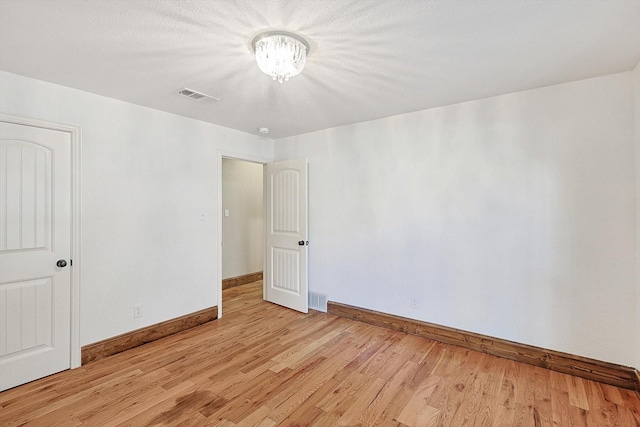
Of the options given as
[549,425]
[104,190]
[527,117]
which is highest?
[527,117]

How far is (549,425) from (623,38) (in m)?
2.48

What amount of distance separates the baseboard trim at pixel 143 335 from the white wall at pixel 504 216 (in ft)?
5.72

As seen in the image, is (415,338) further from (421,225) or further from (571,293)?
(571,293)

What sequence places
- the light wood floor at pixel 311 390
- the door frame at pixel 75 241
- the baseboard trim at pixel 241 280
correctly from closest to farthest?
the light wood floor at pixel 311 390 < the door frame at pixel 75 241 < the baseboard trim at pixel 241 280

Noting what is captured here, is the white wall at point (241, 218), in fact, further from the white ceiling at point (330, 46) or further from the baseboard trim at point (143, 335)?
the white ceiling at point (330, 46)

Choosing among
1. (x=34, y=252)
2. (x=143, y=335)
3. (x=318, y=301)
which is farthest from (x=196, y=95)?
(x=318, y=301)

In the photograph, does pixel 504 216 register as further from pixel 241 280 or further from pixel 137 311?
pixel 241 280

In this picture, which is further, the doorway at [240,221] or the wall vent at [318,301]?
the doorway at [240,221]

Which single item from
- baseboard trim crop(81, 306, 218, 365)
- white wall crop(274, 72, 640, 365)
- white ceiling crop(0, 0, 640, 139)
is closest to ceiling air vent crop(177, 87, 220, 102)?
white ceiling crop(0, 0, 640, 139)

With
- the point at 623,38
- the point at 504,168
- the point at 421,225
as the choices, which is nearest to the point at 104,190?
the point at 421,225

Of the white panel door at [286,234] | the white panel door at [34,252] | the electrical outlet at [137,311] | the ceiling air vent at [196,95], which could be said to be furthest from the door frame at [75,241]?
the white panel door at [286,234]

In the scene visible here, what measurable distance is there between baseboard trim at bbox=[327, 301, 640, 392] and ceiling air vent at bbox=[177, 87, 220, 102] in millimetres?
2860

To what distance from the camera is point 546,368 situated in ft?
8.22

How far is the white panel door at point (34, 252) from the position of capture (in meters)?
2.27
